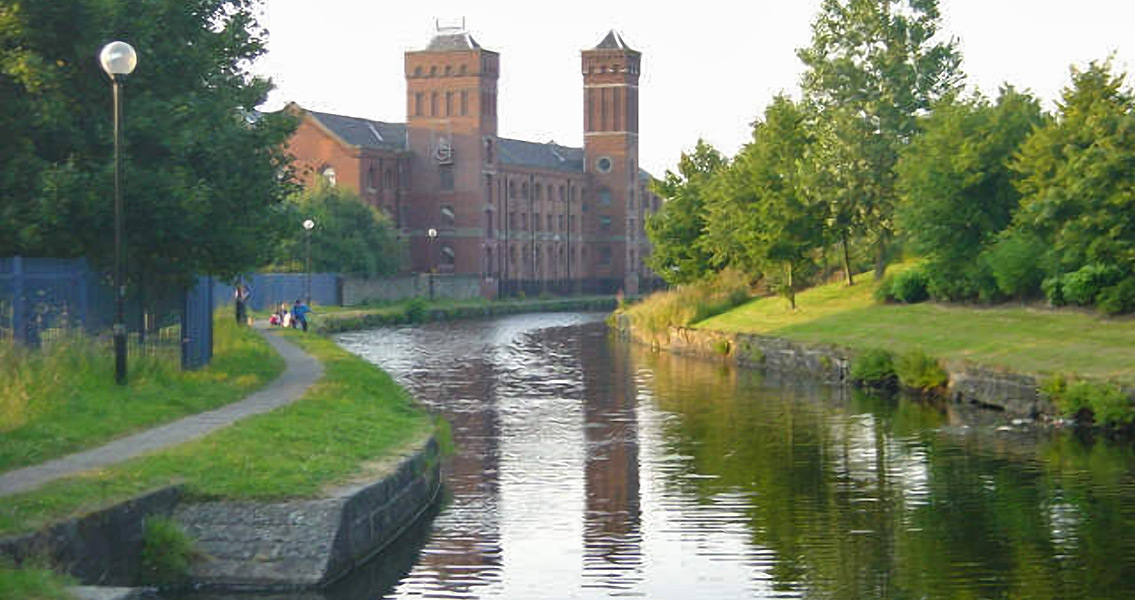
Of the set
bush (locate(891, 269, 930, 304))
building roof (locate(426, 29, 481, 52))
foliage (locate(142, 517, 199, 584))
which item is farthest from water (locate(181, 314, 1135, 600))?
building roof (locate(426, 29, 481, 52))

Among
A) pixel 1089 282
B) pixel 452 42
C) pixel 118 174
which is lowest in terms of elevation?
pixel 1089 282

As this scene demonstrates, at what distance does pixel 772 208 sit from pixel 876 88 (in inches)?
259

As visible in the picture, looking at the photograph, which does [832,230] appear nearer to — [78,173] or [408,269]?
[78,173]

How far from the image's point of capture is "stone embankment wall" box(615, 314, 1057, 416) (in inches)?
1161

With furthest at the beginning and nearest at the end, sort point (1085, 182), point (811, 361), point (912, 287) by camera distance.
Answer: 1. point (912, 287)
2. point (811, 361)
3. point (1085, 182)

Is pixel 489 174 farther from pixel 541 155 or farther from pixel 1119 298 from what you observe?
pixel 1119 298

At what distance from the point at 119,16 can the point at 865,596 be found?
15.5 meters

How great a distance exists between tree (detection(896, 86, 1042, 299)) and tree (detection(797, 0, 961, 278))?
11.1 m

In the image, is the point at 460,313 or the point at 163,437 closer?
the point at 163,437

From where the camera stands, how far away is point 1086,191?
3366 cm

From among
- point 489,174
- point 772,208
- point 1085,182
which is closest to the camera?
point 1085,182

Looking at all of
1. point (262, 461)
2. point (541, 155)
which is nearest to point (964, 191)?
point (262, 461)

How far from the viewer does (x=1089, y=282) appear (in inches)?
1390

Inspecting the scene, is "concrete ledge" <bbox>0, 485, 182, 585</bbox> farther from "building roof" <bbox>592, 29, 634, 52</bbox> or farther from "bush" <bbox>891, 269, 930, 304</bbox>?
"building roof" <bbox>592, 29, 634, 52</bbox>
